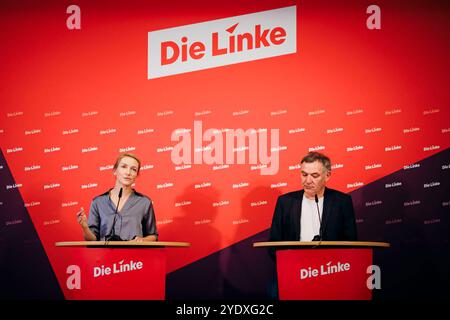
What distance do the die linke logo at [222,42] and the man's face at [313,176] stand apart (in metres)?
1.53

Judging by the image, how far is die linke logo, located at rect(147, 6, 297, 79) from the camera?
18.9 feet

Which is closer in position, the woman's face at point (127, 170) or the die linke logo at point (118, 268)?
the die linke logo at point (118, 268)

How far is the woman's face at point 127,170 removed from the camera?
183 inches

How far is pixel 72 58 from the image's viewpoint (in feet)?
19.1

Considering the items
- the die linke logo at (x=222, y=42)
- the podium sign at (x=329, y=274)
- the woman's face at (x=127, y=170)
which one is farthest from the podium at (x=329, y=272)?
the die linke logo at (x=222, y=42)

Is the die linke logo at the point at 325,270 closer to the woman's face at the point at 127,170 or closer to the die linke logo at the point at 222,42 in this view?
the woman's face at the point at 127,170

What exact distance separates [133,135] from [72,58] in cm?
91

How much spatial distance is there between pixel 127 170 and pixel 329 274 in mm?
1645

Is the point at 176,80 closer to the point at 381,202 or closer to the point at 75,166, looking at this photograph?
the point at 75,166

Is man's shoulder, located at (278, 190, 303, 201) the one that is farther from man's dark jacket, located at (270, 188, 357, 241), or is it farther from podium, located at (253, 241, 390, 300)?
podium, located at (253, 241, 390, 300)

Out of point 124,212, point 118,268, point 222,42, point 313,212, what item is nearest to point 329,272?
point 313,212

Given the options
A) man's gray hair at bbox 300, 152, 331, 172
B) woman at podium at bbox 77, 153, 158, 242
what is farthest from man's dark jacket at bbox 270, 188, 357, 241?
woman at podium at bbox 77, 153, 158, 242

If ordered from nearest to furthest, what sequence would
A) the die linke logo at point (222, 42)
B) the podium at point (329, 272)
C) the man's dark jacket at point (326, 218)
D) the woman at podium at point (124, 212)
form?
the podium at point (329, 272) < the man's dark jacket at point (326, 218) < the woman at podium at point (124, 212) < the die linke logo at point (222, 42)
